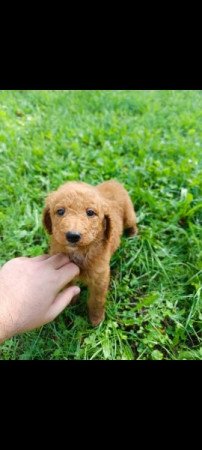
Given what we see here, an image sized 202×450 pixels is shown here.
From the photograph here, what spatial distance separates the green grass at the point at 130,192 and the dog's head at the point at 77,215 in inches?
34.4

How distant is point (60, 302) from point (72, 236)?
0.57 meters

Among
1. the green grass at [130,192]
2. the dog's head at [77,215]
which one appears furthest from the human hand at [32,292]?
the green grass at [130,192]

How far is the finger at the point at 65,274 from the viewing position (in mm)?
2535

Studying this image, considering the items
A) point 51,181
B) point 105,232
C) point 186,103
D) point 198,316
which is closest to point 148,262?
point 198,316

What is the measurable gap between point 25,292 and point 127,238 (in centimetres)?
150

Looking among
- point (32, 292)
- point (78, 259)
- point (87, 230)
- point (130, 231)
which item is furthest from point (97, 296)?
point (130, 231)

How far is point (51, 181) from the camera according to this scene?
4145 mm

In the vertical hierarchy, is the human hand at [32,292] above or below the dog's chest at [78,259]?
below

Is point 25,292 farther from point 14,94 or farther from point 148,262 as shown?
point 14,94

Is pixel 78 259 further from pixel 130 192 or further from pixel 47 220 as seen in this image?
pixel 130 192

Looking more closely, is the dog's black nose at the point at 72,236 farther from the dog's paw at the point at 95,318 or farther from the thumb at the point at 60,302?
the dog's paw at the point at 95,318

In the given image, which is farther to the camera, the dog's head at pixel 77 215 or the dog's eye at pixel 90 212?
the dog's eye at pixel 90 212

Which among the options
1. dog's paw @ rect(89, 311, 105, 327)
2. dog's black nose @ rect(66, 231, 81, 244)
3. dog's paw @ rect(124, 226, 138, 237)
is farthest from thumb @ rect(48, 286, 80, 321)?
dog's paw @ rect(124, 226, 138, 237)

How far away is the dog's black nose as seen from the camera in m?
2.24
